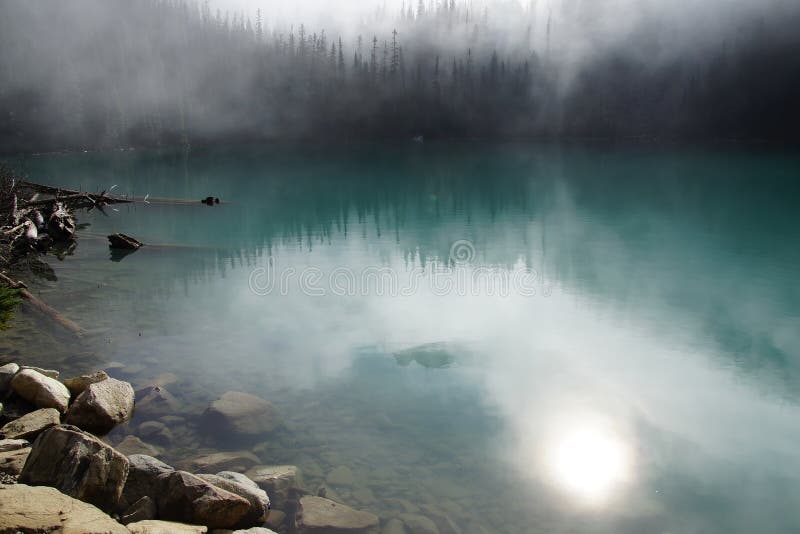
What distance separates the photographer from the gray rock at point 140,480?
→ 27.5 feet

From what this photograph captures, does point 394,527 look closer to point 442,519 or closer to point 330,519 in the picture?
point 442,519

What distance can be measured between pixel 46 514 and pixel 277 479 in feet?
14.0

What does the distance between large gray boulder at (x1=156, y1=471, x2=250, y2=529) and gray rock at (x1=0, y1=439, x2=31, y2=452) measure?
7.71ft

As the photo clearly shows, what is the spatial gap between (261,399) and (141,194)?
49.0 metres

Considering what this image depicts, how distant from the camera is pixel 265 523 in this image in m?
8.94

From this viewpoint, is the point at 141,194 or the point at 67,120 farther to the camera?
the point at 67,120

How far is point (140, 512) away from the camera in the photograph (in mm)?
7941

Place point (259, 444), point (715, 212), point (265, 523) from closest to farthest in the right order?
point (265, 523) < point (259, 444) < point (715, 212)

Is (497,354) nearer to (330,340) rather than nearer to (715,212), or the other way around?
(330,340)

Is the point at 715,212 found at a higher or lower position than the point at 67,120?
lower

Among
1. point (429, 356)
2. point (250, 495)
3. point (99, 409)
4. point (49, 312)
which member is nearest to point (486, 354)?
point (429, 356)

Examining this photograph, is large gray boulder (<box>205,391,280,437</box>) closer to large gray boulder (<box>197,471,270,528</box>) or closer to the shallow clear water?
the shallow clear water

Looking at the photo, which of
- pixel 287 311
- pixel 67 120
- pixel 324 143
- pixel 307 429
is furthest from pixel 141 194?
pixel 324 143

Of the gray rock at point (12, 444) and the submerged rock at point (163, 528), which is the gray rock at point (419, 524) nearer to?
the submerged rock at point (163, 528)
